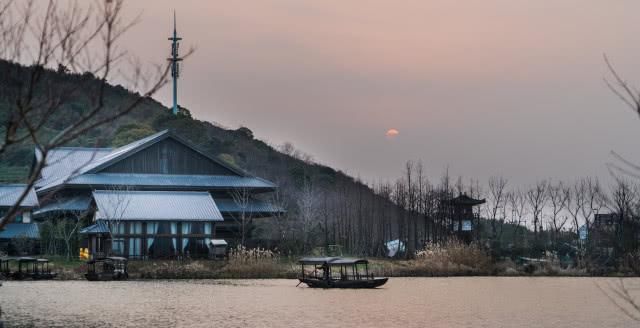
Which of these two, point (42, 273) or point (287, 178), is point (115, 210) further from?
point (287, 178)

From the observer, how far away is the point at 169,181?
269 feet

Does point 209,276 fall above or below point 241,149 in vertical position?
below

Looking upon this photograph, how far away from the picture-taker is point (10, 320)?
112 feet

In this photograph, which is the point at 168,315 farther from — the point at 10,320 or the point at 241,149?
the point at 241,149

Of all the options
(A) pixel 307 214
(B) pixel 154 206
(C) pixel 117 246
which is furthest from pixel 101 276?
(A) pixel 307 214

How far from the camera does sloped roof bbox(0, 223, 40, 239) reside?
77.1 metres

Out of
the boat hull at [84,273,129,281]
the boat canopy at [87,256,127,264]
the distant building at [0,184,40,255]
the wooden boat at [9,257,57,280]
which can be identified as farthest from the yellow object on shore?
the boat hull at [84,273,129,281]

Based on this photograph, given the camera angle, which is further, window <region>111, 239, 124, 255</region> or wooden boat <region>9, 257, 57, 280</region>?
window <region>111, 239, 124, 255</region>

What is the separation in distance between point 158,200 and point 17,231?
1337 cm

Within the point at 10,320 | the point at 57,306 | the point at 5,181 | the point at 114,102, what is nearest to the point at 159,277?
the point at 57,306

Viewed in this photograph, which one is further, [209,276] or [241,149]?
[241,149]

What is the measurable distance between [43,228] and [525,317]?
4699 centimetres

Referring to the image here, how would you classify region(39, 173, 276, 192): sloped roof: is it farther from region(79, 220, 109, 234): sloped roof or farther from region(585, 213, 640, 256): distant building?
region(585, 213, 640, 256): distant building

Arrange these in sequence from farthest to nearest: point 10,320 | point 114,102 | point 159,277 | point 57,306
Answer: point 114,102
point 159,277
point 57,306
point 10,320
